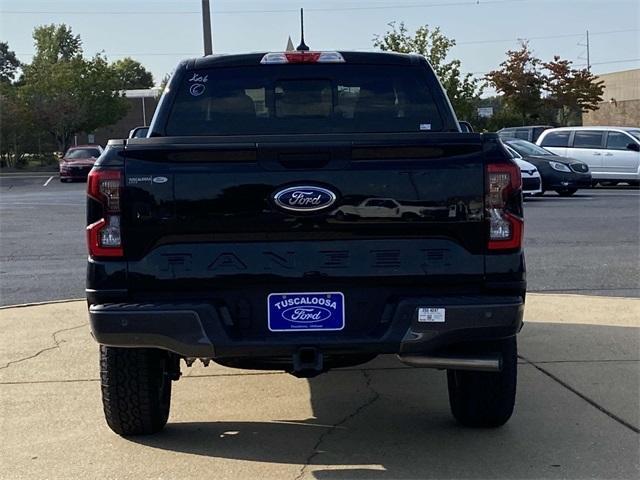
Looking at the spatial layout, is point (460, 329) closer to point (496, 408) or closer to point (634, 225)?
point (496, 408)

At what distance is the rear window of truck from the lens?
5.72 metres

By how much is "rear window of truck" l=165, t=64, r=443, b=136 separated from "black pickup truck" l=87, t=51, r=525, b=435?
50.0 inches

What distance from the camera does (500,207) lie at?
4.43 metres

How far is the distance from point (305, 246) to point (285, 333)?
0.41 metres

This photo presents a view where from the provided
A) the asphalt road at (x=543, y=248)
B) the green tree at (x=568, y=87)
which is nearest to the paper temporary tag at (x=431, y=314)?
the asphalt road at (x=543, y=248)

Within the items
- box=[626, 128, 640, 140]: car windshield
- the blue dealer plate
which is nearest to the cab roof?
the blue dealer plate

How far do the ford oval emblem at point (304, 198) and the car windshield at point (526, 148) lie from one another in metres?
20.2

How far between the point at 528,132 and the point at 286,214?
30.0 metres

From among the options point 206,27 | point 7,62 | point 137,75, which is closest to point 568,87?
point 206,27

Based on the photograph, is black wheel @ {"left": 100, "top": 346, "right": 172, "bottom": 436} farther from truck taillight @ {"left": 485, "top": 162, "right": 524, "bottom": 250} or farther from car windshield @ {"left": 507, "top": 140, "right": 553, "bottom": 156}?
car windshield @ {"left": 507, "top": 140, "right": 553, "bottom": 156}

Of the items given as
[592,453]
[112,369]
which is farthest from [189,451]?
[592,453]

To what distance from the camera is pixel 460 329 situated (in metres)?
4.38

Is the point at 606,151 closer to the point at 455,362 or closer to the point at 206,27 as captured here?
the point at 206,27

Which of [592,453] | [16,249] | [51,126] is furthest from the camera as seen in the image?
[51,126]
